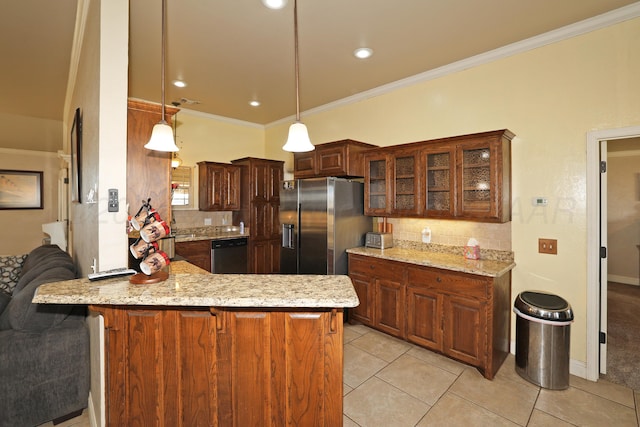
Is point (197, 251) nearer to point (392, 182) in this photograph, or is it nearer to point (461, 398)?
point (392, 182)

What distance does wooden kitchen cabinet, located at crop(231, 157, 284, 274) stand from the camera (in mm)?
5066

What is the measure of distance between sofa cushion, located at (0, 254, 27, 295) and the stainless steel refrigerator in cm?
326

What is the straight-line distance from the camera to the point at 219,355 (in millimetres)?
1498

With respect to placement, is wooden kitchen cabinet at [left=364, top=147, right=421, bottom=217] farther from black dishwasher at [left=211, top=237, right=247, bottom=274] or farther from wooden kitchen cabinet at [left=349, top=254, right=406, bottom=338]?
black dishwasher at [left=211, top=237, right=247, bottom=274]

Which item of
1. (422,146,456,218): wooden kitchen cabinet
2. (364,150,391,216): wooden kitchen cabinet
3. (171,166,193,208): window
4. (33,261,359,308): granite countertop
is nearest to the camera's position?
(33,261,359,308): granite countertop

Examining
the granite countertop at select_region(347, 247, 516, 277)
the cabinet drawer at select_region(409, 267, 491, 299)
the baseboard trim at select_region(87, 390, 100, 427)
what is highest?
the granite countertop at select_region(347, 247, 516, 277)

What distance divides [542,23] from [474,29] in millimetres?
548

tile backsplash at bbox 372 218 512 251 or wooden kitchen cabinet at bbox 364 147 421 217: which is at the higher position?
wooden kitchen cabinet at bbox 364 147 421 217

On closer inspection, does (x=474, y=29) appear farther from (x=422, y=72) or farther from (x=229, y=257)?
(x=229, y=257)

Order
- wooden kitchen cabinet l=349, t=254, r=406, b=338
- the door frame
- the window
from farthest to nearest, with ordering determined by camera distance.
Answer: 1. the window
2. wooden kitchen cabinet l=349, t=254, r=406, b=338
3. the door frame

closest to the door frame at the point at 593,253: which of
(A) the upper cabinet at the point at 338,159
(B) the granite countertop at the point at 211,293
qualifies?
(A) the upper cabinet at the point at 338,159

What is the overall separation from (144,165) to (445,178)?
2.80 m

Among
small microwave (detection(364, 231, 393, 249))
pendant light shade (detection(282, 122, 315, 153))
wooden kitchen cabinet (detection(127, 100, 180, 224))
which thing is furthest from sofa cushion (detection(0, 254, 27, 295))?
small microwave (detection(364, 231, 393, 249))

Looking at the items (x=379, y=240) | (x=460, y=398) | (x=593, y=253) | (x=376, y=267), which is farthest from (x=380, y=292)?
Answer: (x=593, y=253)
